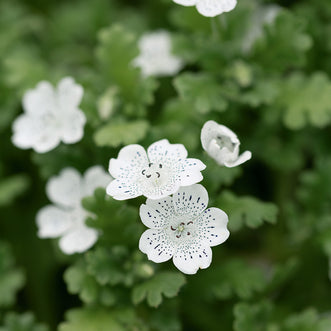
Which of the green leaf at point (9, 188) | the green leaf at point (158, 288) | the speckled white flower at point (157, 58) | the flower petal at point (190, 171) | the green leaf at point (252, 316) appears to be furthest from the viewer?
the speckled white flower at point (157, 58)

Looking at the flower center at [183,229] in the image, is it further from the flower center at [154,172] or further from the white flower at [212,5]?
the white flower at [212,5]

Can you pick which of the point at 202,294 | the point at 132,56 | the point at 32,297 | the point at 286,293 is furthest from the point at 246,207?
the point at 32,297

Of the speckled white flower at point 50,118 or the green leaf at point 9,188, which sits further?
the green leaf at point 9,188

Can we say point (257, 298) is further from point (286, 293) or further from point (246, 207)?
point (246, 207)

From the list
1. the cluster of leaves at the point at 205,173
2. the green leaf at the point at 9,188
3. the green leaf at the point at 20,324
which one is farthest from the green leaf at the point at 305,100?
the green leaf at the point at 20,324

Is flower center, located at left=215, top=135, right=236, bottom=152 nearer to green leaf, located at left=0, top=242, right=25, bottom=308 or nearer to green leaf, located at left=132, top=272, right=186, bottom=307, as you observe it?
green leaf, located at left=132, top=272, right=186, bottom=307

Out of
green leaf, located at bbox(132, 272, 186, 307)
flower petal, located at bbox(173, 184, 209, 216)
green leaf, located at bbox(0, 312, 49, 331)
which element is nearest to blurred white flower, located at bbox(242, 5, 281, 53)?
flower petal, located at bbox(173, 184, 209, 216)
